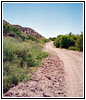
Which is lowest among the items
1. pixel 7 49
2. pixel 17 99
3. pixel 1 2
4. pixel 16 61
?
pixel 17 99

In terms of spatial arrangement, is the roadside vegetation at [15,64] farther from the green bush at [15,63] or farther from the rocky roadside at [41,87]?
the rocky roadside at [41,87]

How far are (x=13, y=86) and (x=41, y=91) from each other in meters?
1.00

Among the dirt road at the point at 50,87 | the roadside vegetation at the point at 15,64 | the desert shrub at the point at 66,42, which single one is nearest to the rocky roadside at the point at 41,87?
the dirt road at the point at 50,87

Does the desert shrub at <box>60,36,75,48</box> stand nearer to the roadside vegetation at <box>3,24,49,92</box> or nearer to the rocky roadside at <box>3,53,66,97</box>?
the roadside vegetation at <box>3,24,49,92</box>

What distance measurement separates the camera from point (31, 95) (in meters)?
4.62

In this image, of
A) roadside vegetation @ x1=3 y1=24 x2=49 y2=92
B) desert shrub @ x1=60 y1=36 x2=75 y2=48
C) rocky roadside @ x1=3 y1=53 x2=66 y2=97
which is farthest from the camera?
desert shrub @ x1=60 y1=36 x2=75 y2=48

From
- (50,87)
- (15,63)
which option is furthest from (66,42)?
(50,87)

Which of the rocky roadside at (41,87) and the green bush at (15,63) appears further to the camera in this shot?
the green bush at (15,63)

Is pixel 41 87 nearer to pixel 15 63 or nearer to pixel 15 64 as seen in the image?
pixel 15 64

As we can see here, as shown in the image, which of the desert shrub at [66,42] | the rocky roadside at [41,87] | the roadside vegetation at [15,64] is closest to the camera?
the rocky roadside at [41,87]

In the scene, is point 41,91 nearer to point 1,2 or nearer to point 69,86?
point 69,86

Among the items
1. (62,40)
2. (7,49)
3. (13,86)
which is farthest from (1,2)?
(62,40)

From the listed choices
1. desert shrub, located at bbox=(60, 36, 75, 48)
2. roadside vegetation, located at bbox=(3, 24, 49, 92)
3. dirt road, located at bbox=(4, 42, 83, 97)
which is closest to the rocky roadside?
dirt road, located at bbox=(4, 42, 83, 97)

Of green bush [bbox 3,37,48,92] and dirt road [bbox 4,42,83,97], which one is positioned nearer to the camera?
dirt road [bbox 4,42,83,97]
